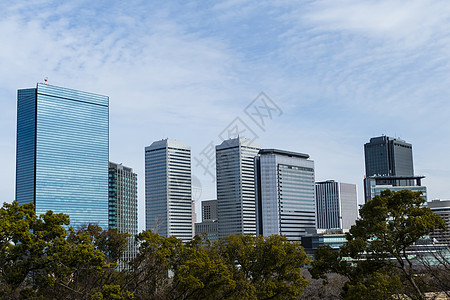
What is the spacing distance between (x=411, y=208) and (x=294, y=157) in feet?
A: 511

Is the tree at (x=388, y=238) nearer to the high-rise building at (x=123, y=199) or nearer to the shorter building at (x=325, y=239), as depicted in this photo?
the shorter building at (x=325, y=239)

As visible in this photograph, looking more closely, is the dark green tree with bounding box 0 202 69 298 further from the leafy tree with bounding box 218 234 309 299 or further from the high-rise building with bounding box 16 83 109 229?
the high-rise building with bounding box 16 83 109 229

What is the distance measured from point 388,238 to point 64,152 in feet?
437

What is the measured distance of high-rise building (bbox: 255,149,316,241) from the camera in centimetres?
17475

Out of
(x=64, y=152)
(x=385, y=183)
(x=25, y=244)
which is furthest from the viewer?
(x=385, y=183)

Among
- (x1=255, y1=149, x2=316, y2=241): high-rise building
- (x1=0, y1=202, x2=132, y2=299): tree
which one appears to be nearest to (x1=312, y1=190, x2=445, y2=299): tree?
(x1=0, y1=202, x2=132, y2=299): tree

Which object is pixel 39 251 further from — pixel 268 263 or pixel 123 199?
pixel 123 199

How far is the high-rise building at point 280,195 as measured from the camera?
573 ft

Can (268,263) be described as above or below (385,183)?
below

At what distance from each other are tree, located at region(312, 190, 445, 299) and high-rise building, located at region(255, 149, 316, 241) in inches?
5622

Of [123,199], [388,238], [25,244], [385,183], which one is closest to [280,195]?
[385,183]

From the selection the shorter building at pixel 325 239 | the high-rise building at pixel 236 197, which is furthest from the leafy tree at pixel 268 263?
the high-rise building at pixel 236 197

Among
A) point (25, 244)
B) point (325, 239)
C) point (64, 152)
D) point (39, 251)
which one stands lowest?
point (325, 239)

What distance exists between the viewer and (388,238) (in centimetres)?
2930
